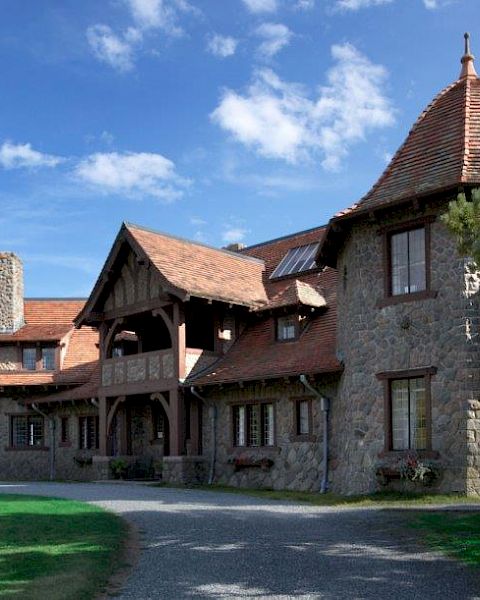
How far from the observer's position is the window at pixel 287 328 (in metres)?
25.5

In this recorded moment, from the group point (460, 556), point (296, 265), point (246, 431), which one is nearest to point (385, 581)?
point (460, 556)

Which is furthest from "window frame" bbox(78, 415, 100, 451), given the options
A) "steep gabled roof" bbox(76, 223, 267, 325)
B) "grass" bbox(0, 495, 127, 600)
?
"grass" bbox(0, 495, 127, 600)

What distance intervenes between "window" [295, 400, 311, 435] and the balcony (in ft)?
14.3

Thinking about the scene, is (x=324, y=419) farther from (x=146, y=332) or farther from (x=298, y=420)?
(x=146, y=332)

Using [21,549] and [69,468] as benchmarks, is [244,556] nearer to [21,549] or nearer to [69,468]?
[21,549]

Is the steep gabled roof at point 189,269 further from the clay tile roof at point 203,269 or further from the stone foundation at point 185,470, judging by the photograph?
the stone foundation at point 185,470

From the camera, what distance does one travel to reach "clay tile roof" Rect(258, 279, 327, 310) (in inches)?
982

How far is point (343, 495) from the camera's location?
19891 millimetres

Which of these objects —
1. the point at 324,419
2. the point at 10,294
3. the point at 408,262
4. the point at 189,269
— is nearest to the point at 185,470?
the point at 324,419

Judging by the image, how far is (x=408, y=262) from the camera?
1908 cm

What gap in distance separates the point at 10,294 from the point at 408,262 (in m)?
21.7

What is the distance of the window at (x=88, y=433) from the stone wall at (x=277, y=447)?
705 centimetres

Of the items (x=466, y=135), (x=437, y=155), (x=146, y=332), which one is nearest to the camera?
(x=466, y=135)

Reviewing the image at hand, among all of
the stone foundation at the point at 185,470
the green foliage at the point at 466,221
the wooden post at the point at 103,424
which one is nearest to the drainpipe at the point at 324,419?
the stone foundation at the point at 185,470
